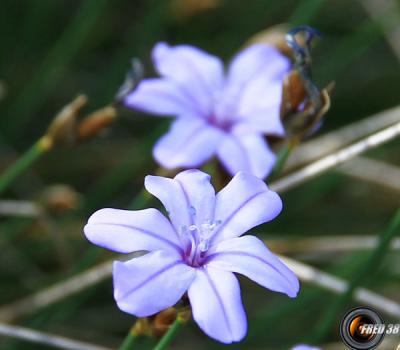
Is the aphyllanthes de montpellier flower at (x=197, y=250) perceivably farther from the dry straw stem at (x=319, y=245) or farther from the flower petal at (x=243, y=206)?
the dry straw stem at (x=319, y=245)

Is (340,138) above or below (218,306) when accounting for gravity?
below

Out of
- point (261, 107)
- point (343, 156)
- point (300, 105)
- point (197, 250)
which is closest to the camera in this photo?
point (197, 250)

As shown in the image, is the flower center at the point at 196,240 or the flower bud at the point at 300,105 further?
the flower bud at the point at 300,105

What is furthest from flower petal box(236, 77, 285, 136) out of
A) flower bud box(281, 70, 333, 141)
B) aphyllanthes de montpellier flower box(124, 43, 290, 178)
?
flower bud box(281, 70, 333, 141)

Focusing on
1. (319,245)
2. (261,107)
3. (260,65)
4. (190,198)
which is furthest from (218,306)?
(319,245)

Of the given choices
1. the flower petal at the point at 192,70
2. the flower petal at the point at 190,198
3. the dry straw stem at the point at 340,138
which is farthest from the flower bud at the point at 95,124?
the dry straw stem at the point at 340,138

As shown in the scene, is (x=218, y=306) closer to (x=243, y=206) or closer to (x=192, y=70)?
(x=243, y=206)

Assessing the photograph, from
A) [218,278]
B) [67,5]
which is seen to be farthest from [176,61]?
[67,5]

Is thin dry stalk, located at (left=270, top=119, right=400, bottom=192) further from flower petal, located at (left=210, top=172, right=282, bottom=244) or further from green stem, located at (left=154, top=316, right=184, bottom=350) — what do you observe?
green stem, located at (left=154, top=316, right=184, bottom=350)

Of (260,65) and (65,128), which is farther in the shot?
(260,65)
